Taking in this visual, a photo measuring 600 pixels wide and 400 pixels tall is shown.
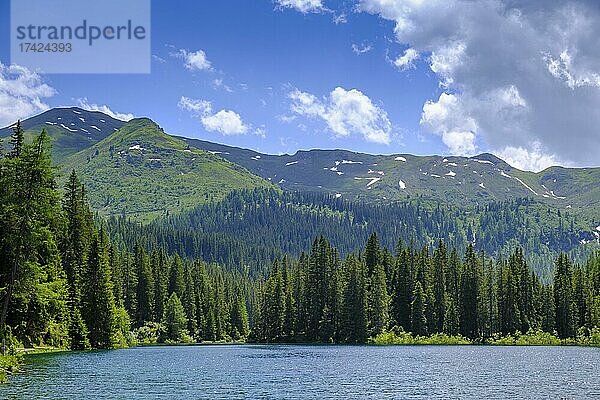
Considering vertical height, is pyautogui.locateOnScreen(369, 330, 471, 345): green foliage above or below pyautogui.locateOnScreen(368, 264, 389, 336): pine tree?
below

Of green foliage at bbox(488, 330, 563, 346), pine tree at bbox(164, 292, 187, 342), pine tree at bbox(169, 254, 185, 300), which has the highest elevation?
pine tree at bbox(169, 254, 185, 300)

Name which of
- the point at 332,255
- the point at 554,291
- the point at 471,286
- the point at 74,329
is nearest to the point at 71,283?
the point at 74,329

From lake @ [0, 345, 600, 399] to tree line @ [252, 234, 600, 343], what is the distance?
60.5 metres

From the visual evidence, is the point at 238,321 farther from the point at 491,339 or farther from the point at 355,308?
the point at 491,339

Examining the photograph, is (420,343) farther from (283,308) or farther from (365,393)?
(365,393)

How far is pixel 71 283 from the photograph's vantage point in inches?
3477

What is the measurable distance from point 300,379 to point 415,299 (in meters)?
86.5

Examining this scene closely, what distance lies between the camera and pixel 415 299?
134750 millimetres

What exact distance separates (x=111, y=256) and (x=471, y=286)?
67.3 meters

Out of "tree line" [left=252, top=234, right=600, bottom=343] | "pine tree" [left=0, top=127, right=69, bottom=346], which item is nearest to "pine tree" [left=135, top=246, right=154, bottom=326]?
"tree line" [left=252, top=234, right=600, bottom=343]

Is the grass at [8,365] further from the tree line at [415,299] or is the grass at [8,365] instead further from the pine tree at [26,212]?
the tree line at [415,299]

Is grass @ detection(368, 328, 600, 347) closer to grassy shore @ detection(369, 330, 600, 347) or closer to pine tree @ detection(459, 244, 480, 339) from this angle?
grassy shore @ detection(369, 330, 600, 347)

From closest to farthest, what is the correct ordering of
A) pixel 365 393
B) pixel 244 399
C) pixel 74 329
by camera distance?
pixel 244 399 → pixel 365 393 → pixel 74 329

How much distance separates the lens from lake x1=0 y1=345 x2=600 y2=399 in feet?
137
